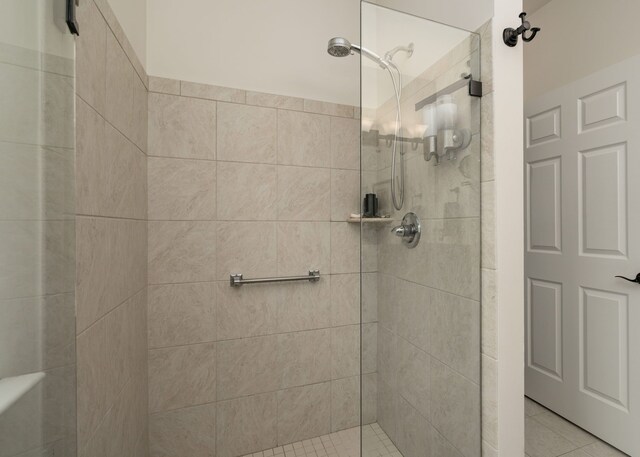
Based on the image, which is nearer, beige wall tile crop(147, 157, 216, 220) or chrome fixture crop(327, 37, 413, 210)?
chrome fixture crop(327, 37, 413, 210)

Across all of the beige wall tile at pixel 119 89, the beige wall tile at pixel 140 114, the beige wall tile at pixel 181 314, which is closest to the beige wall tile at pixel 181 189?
the beige wall tile at pixel 140 114

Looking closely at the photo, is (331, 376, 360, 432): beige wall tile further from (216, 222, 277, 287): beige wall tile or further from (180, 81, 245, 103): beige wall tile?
(180, 81, 245, 103): beige wall tile

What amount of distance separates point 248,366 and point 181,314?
18.0 inches

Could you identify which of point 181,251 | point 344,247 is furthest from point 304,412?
point 181,251

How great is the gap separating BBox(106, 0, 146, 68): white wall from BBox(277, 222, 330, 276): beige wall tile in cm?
105

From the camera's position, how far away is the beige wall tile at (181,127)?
1.42 m

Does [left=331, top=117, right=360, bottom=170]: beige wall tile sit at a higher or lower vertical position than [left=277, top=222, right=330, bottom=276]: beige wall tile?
higher

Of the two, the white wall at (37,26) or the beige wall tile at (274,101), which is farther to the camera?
the beige wall tile at (274,101)

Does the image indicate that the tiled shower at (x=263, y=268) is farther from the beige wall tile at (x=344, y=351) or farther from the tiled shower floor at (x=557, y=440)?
the tiled shower floor at (x=557, y=440)

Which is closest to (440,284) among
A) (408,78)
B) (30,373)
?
(408,78)

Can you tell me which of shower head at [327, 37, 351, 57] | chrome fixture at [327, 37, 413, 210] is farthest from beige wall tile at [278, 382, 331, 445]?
shower head at [327, 37, 351, 57]

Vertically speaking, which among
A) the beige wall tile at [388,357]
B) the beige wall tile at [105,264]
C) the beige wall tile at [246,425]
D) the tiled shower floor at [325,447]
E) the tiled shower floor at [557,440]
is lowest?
the tiled shower floor at [325,447]

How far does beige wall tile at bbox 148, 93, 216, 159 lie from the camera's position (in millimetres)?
1424

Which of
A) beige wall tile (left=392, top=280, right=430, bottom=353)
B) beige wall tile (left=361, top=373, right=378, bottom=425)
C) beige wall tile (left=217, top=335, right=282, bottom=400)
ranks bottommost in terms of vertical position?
beige wall tile (left=217, top=335, right=282, bottom=400)
